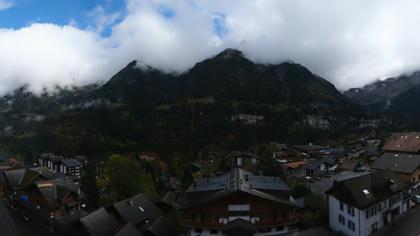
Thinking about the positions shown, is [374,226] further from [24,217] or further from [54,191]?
[24,217]

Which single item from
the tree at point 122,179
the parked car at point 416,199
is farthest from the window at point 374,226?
the tree at point 122,179

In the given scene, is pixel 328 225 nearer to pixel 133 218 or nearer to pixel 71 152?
pixel 133 218

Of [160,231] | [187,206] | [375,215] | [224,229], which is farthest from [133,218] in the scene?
[375,215]

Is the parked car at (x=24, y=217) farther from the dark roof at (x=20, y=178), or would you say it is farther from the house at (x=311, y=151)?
the house at (x=311, y=151)

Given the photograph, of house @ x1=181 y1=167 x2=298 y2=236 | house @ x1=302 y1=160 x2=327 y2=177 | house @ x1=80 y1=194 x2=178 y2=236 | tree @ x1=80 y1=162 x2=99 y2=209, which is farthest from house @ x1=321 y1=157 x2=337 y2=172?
house @ x1=181 y1=167 x2=298 y2=236

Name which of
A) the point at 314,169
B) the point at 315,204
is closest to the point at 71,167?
the point at 314,169

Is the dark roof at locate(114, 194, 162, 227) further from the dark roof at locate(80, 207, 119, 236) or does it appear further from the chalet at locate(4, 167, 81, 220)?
the chalet at locate(4, 167, 81, 220)
